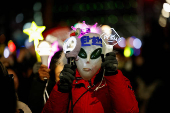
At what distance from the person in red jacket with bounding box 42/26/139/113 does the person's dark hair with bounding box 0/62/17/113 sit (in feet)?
1.87

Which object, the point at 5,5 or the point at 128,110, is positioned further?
the point at 5,5

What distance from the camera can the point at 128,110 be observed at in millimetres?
1644

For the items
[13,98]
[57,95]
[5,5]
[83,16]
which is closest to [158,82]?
[57,95]

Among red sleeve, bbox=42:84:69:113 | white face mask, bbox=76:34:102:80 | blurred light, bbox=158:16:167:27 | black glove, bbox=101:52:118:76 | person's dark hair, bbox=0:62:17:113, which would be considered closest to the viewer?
person's dark hair, bbox=0:62:17:113

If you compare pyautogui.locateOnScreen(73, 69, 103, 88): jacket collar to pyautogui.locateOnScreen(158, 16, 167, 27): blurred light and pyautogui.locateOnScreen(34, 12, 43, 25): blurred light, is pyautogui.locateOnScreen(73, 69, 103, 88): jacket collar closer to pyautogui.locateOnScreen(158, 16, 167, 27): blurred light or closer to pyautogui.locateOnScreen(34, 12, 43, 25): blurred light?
pyautogui.locateOnScreen(158, 16, 167, 27): blurred light

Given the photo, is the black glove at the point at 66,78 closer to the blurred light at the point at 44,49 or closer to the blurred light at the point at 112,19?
the blurred light at the point at 44,49

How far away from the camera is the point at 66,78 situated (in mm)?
1623

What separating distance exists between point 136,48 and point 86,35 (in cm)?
2279

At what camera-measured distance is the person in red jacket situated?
1.66 m

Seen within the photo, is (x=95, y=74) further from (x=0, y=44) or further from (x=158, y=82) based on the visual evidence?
(x=0, y=44)

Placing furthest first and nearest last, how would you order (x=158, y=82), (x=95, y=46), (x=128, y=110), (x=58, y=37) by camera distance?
(x=158, y=82) < (x=58, y=37) < (x=95, y=46) < (x=128, y=110)

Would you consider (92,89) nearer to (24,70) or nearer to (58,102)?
(58,102)

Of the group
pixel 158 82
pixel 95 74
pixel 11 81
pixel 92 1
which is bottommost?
pixel 158 82

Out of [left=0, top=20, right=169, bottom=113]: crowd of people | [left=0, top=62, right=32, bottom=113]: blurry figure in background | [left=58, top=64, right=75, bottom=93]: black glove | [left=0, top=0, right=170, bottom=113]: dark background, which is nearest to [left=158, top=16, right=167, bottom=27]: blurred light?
[left=0, top=0, right=170, bottom=113]: dark background
